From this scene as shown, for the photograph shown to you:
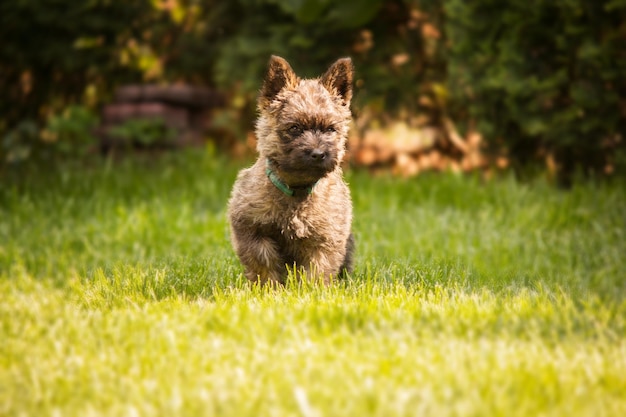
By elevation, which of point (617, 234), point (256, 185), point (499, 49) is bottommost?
point (617, 234)

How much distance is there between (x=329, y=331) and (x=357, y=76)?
5.28m

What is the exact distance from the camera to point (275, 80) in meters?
4.08

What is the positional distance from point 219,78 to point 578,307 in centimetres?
613

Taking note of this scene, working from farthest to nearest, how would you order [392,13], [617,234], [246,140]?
[246,140]
[392,13]
[617,234]

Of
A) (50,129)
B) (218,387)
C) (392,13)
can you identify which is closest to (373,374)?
(218,387)

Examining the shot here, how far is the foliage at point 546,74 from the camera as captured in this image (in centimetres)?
700

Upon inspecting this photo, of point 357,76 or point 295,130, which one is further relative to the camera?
point 357,76

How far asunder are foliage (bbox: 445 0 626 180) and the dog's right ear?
3.80m

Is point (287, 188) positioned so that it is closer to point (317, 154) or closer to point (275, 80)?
point (317, 154)

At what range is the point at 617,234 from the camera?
6.37m

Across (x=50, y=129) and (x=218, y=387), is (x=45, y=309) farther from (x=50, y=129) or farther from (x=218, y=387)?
(x=50, y=129)

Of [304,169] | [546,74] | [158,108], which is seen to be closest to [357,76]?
[546,74]

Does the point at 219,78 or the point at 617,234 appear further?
the point at 219,78

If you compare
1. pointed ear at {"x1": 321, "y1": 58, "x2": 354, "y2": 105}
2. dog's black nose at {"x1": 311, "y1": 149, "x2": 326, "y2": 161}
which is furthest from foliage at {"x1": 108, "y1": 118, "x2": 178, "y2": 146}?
dog's black nose at {"x1": 311, "y1": 149, "x2": 326, "y2": 161}
